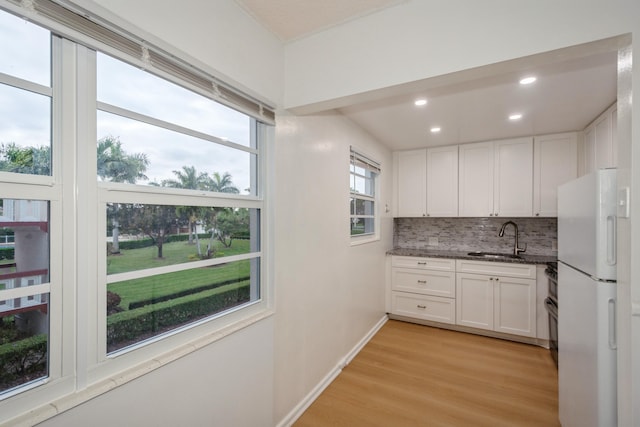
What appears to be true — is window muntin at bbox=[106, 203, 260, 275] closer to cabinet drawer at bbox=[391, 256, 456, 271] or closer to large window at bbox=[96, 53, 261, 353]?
large window at bbox=[96, 53, 261, 353]

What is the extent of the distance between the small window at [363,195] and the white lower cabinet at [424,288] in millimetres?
689

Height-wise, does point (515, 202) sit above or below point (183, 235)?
above

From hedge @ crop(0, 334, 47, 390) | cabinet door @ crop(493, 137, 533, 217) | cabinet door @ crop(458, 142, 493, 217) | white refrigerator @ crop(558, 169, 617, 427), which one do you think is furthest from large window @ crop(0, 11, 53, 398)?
cabinet door @ crop(493, 137, 533, 217)

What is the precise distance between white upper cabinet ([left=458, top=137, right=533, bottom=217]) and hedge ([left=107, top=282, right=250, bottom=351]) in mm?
3169

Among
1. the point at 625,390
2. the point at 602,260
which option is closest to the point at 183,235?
the point at 602,260

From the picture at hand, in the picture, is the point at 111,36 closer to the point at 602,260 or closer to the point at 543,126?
the point at 602,260

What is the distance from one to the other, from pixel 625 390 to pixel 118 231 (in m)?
2.15

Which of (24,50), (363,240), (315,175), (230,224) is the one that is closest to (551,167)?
(363,240)

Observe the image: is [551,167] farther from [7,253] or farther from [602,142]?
[7,253]

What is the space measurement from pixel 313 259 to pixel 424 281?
6.84 feet

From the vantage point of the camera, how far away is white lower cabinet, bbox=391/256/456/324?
139 inches

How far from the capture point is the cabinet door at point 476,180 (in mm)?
3561

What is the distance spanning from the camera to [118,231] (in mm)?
1087

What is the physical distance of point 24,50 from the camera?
866 millimetres
